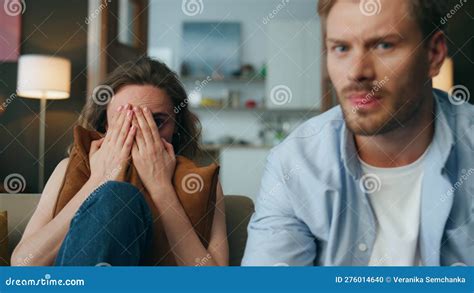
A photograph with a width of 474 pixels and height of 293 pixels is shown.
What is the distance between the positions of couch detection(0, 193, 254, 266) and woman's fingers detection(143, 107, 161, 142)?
0.67 feet

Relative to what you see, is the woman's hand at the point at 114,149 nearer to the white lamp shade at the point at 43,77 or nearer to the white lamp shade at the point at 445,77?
the white lamp shade at the point at 43,77

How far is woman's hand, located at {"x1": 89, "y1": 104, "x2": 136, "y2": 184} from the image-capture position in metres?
1.14

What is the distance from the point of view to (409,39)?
108 cm

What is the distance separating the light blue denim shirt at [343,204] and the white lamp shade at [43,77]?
524 millimetres

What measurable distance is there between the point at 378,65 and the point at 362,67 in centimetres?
3

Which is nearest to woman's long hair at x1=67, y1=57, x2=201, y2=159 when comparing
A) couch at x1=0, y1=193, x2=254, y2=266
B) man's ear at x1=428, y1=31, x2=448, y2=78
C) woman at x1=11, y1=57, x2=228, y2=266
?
woman at x1=11, y1=57, x2=228, y2=266

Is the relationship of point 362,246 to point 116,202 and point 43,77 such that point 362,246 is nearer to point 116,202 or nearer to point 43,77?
point 116,202

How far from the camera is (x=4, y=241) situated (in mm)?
1178

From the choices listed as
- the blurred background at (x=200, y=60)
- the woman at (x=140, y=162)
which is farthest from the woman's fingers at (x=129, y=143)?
the blurred background at (x=200, y=60)

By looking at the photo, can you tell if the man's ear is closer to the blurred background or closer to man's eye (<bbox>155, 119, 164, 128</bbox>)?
the blurred background

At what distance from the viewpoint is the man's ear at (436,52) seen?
3.59 feet

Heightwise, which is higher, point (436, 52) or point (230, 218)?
point (436, 52)

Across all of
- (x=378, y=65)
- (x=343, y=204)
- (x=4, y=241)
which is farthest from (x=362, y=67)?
(x=4, y=241)

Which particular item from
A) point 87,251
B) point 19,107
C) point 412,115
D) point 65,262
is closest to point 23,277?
point 65,262
